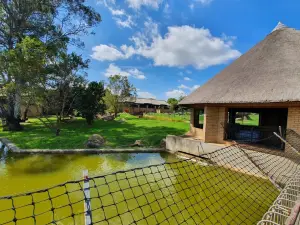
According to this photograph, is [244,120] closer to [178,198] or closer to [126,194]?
[178,198]

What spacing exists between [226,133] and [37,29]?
1467 centimetres

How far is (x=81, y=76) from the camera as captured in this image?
43.1 feet

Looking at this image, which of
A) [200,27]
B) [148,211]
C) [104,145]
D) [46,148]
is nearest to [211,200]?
[148,211]

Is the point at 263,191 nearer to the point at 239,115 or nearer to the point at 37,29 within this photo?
the point at 37,29

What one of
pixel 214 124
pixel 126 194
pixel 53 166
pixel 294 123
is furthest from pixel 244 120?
pixel 53 166

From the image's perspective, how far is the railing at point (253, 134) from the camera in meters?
7.73

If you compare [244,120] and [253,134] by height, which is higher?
[253,134]

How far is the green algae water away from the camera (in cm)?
372

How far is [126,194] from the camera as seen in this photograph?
473 centimetres

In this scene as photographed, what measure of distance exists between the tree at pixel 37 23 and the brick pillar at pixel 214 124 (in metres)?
9.95

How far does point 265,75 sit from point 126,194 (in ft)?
20.6

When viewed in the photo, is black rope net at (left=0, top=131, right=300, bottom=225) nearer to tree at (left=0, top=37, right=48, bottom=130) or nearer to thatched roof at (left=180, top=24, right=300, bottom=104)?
thatched roof at (left=180, top=24, right=300, bottom=104)

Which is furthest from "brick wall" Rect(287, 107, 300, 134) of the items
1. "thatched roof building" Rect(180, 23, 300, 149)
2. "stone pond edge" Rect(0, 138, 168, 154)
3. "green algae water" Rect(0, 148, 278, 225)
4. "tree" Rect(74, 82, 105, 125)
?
"tree" Rect(74, 82, 105, 125)

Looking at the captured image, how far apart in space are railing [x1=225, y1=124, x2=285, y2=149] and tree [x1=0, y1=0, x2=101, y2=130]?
11.2m
